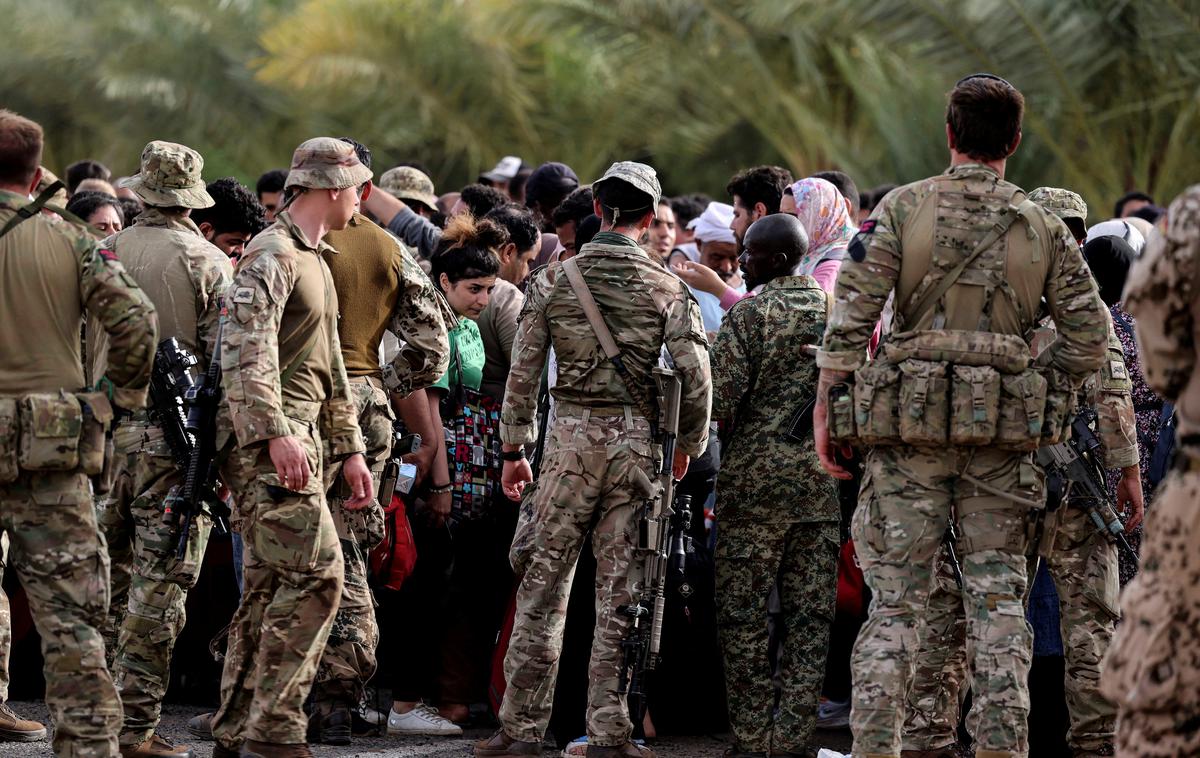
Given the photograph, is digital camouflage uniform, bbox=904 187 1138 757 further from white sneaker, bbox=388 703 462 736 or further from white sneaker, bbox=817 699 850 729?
white sneaker, bbox=388 703 462 736

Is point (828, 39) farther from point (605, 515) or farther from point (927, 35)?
point (605, 515)

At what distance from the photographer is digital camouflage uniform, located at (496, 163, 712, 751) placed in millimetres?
6086

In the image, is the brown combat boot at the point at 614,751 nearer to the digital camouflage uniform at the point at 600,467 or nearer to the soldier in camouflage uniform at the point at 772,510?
the digital camouflage uniform at the point at 600,467

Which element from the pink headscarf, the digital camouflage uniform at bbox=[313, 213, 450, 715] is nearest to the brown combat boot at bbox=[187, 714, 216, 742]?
the digital camouflage uniform at bbox=[313, 213, 450, 715]

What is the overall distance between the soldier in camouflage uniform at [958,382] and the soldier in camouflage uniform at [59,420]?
2.26m

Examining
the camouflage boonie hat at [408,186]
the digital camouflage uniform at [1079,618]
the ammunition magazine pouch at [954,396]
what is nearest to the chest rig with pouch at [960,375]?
the ammunition magazine pouch at [954,396]

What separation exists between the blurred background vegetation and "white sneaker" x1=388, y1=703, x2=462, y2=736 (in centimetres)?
1236

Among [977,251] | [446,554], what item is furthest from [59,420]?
[977,251]

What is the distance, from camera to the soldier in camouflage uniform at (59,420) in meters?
4.89

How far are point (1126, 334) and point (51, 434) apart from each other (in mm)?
4244

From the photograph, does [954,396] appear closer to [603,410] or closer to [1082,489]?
[1082,489]

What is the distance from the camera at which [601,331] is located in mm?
6070

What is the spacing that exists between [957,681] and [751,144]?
61.3 ft

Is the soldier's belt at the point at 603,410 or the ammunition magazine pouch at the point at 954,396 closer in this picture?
the ammunition magazine pouch at the point at 954,396
